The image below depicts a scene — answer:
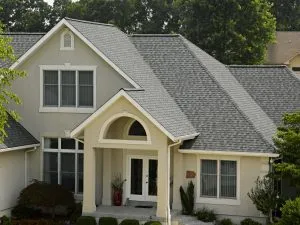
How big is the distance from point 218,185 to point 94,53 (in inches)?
280

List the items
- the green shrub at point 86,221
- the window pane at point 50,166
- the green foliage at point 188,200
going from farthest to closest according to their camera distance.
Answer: the window pane at point 50,166
the green foliage at point 188,200
the green shrub at point 86,221

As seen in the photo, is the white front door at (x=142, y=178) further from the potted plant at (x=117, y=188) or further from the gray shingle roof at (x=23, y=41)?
the gray shingle roof at (x=23, y=41)

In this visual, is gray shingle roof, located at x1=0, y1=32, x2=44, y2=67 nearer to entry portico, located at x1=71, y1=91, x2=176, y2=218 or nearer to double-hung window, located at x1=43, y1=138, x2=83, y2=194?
double-hung window, located at x1=43, y1=138, x2=83, y2=194

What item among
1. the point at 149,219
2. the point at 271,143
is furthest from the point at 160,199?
the point at 271,143

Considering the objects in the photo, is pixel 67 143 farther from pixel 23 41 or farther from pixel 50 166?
pixel 23 41

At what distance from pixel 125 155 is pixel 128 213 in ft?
9.14

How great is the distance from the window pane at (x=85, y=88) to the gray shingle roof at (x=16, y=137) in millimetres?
2454

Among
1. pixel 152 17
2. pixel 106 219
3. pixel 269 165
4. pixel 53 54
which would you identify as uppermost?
pixel 152 17

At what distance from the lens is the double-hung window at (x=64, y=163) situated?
27.7 metres

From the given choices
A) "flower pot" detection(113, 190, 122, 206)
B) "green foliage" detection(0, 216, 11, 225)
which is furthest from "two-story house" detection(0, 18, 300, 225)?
"green foliage" detection(0, 216, 11, 225)

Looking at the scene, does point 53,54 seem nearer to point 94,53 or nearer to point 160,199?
point 94,53

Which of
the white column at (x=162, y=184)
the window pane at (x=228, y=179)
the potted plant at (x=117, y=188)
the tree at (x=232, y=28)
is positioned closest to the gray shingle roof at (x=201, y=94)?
the window pane at (x=228, y=179)

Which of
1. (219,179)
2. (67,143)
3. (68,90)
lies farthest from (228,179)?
(68,90)

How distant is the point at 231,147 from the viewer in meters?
25.4
